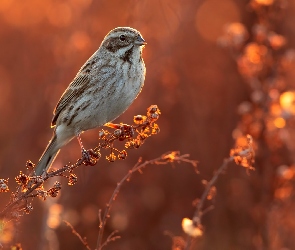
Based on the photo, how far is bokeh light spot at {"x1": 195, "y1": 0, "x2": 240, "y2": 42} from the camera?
1168 centimetres

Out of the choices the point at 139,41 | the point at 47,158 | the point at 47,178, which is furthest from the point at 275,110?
the point at 47,178

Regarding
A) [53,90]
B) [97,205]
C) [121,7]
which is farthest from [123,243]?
[121,7]

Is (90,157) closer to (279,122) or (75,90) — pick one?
(75,90)

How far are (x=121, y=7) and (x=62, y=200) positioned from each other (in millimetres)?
5655

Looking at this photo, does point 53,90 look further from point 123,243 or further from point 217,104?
point 217,104

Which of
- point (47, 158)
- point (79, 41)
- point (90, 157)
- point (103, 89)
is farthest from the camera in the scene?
point (79, 41)

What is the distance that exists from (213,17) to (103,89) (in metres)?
7.26

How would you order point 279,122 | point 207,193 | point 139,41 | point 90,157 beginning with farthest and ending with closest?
point 279,122 < point 139,41 < point 90,157 < point 207,193

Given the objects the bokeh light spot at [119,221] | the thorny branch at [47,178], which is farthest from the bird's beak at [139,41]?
the bokeh light spot at [119,221]

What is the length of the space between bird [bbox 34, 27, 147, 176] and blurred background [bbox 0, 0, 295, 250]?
43cm

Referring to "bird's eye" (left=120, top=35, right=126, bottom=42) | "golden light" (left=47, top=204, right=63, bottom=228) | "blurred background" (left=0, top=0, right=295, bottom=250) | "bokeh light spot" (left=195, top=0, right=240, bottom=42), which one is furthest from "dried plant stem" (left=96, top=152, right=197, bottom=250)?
"bokeh light spot" (left=195, top=0, right=240, bottom=42)

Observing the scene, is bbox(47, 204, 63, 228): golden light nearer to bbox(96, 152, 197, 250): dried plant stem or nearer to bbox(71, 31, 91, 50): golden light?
bbox(96, 152, 197, 250): dried plant stem

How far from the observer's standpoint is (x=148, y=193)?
830cm

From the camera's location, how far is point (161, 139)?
8836mm
